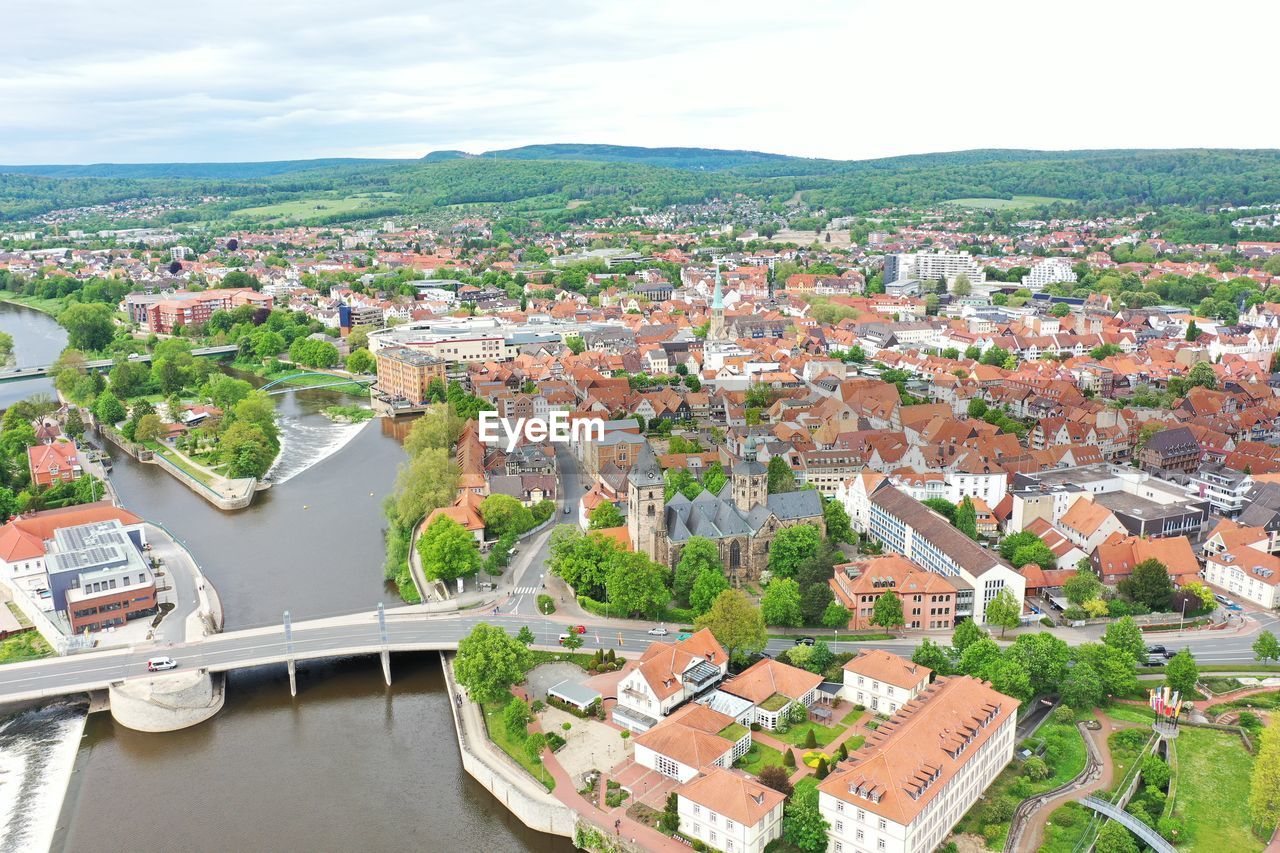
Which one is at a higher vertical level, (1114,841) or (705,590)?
(705,590)

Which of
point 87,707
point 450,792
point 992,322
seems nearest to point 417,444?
point 87,707

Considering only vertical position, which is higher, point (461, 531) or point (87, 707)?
point (461, 531)

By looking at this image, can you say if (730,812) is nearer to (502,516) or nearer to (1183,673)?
(1183,673)

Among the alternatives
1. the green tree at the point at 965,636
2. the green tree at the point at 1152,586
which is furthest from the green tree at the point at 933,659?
the green tree at the point at 1152,586

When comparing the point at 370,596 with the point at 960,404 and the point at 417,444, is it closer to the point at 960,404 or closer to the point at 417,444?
the point at 417,444

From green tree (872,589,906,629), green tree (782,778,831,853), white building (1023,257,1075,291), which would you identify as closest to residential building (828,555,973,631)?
green tree (872,589,906,629)

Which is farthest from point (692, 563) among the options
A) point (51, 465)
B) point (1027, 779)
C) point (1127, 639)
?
point (51, 465)
